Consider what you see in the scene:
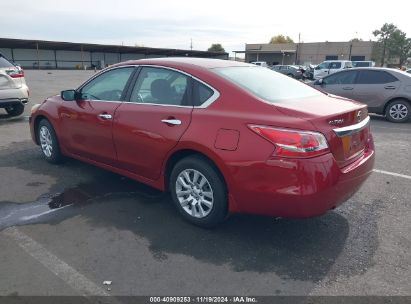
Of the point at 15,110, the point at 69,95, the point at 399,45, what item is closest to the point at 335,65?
the point at 15,110

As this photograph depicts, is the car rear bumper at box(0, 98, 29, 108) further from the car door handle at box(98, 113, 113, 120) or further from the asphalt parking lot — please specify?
the car door handle at box(98, 113, 113, 120)

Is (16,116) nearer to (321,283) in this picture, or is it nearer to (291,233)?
(291,233)

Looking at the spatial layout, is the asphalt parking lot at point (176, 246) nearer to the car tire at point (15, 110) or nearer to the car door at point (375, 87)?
the car tire at point (15, 110)

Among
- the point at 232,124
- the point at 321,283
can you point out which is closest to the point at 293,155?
the point at 232,124

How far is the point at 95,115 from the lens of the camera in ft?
15.0

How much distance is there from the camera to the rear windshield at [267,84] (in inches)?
142

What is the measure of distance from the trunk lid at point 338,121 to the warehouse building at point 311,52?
70.2 meters

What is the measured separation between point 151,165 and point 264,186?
1380 mm

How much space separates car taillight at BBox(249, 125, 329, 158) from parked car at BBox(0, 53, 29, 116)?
7.65 metres

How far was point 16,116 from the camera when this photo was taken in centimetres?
996

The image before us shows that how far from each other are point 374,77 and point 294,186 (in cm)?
884

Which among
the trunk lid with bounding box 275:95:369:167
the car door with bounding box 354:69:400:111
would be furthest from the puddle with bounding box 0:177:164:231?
the car door with bounding box 354:69:400:111

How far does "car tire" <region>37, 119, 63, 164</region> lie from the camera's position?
551 cm

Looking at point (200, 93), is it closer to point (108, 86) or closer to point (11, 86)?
point (108, 86)
